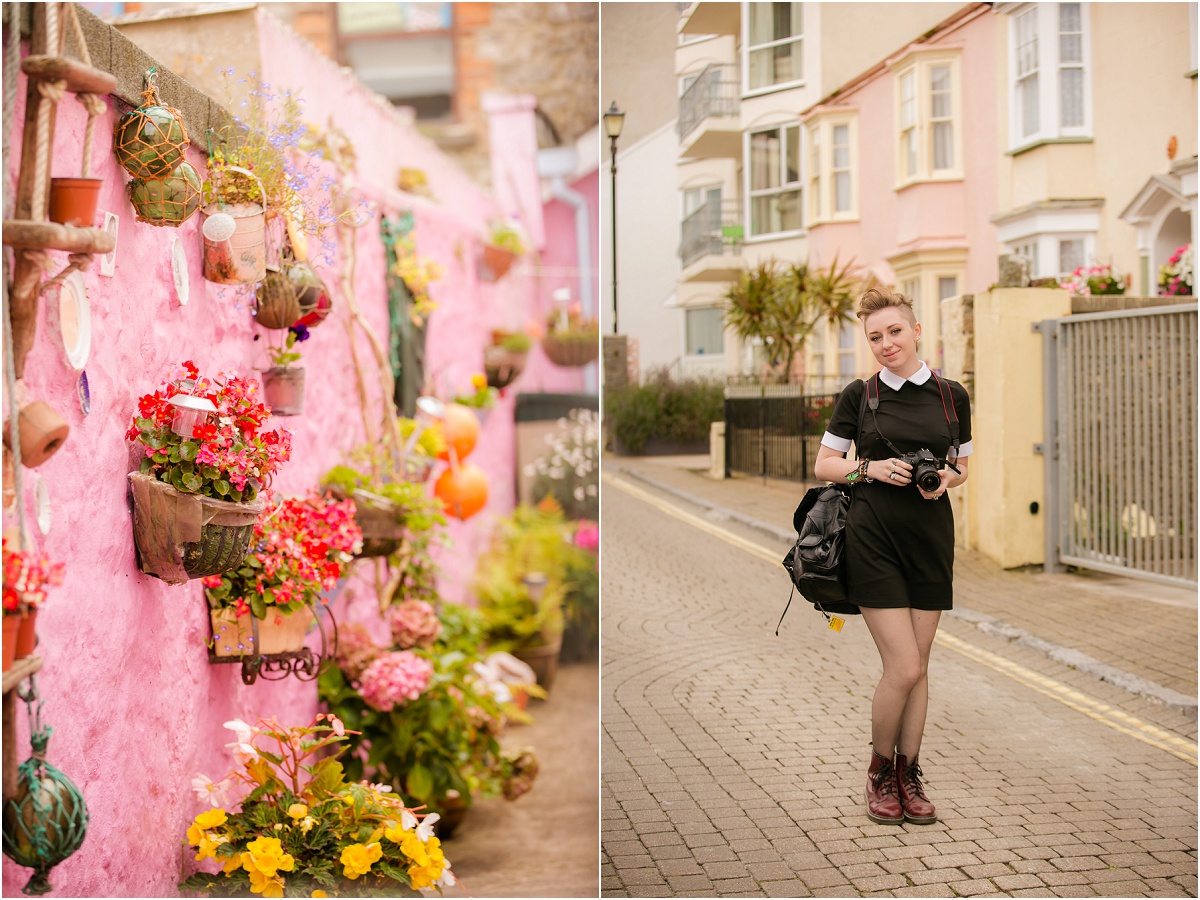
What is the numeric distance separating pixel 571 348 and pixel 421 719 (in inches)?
226

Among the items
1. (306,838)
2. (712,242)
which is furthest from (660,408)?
(306,838)

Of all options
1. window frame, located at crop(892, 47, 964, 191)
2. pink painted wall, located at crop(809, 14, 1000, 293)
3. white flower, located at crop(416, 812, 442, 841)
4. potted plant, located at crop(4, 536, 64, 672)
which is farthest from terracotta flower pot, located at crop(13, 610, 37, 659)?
window frame, located at crop(892, 47, 964, 191)

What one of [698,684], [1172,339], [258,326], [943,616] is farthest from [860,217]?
[1172,339]

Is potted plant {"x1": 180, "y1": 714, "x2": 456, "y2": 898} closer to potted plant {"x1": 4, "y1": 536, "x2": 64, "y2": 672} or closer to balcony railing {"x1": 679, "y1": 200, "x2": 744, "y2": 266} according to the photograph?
potted plant {"x1": 4, "y1": 536, "x2": 64, "y2": 672}

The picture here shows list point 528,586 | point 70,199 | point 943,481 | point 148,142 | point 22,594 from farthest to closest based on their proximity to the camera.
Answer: point 528,586
point 943,481
point 148,142
point 70,199
point 22,594

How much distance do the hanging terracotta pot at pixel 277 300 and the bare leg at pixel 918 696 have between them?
234 centimetres

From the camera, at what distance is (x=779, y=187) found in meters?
3.84

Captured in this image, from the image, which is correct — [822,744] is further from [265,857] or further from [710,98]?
[710,98]

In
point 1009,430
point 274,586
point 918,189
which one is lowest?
point 274,586

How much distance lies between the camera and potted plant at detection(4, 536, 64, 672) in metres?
2.05

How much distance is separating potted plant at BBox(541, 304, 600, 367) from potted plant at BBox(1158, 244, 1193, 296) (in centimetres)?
540

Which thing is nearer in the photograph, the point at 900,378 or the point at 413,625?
the point at 900,378

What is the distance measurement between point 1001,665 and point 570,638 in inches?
220

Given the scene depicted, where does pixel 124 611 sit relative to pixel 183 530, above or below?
below
